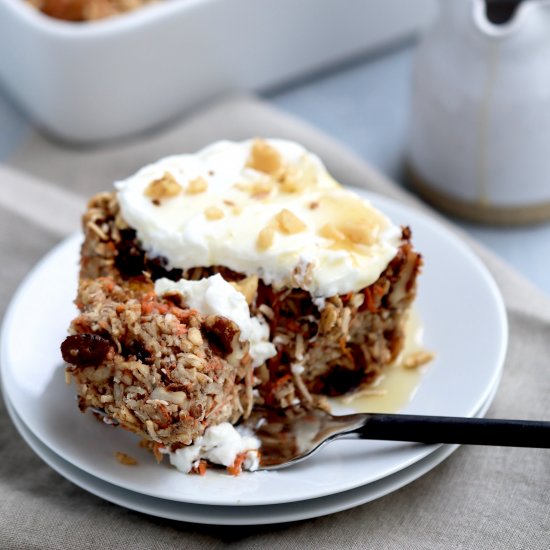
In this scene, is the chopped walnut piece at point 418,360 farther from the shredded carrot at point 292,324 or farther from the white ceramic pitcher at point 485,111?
the white ceramic pitcher at point 485,111

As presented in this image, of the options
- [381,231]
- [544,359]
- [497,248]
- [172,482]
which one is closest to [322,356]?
[381,231]

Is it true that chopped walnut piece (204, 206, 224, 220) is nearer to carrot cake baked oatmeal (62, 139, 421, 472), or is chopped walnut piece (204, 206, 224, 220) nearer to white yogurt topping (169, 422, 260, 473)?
carrot cake baked oatmeal (62, 139, 421, 472)

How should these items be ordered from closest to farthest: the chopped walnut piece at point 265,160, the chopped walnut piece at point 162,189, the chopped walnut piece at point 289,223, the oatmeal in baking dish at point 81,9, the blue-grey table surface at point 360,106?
the chopped walnut piece at point 289,223 → the chopped walnut piece at point 162,189 → the chopped walnut piece at point 265,160 → the oatmeal in baking dish at point 81,9 → the blue-grey table surface at point 360,106

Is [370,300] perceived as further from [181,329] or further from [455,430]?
[181,329]

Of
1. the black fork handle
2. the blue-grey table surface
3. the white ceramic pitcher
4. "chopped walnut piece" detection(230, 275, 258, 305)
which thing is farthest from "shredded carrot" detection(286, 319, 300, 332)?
the blue-grey table surface

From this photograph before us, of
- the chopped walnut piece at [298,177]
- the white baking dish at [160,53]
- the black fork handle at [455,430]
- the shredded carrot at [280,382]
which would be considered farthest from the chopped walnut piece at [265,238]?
the white baking dish at [160,53]

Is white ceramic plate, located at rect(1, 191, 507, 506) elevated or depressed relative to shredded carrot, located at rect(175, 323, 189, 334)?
depressed
